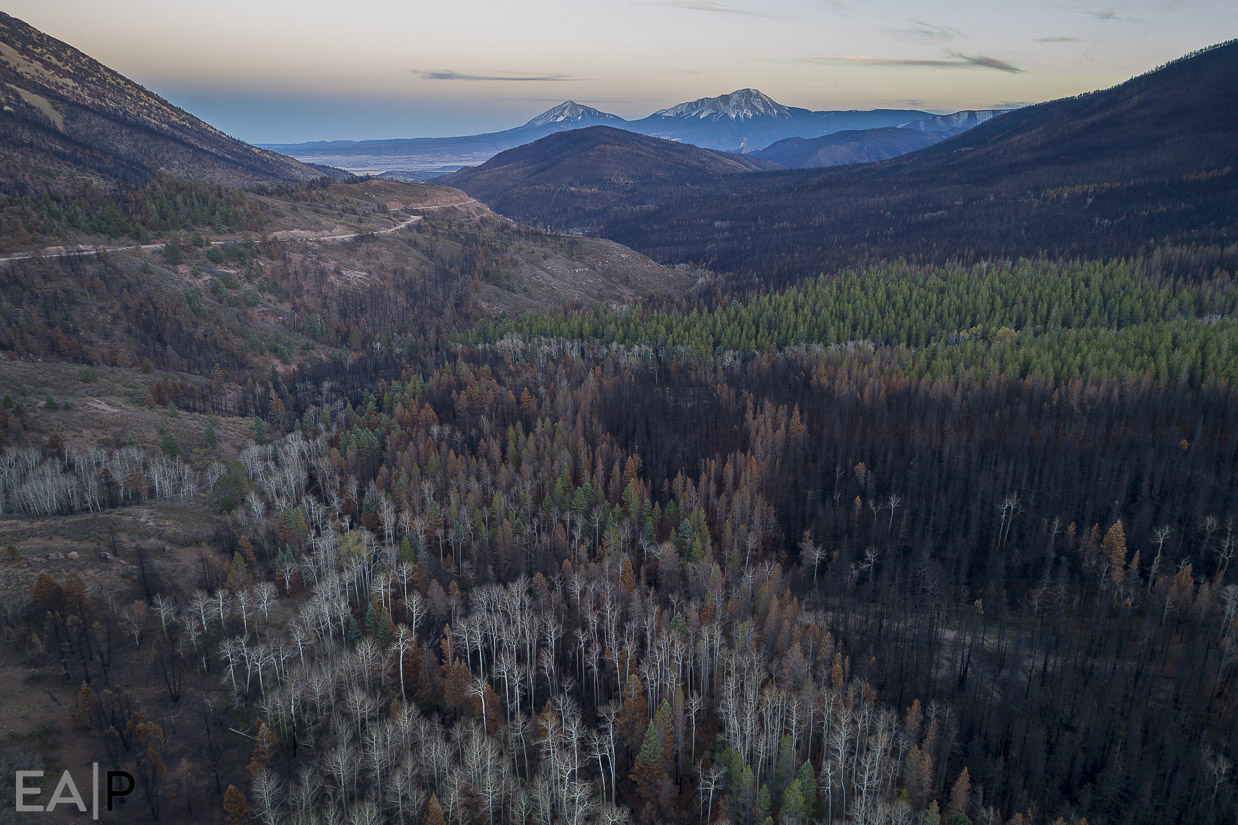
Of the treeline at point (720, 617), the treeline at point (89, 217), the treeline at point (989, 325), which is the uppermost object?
the treeline at point (89, 217)

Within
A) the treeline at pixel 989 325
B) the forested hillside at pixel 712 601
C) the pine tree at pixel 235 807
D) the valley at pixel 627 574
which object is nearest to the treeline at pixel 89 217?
the valley at pixel 627 574

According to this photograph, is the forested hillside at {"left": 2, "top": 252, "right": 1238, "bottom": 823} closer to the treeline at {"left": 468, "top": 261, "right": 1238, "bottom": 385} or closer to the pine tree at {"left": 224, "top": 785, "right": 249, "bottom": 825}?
the pine tree at {"left": 224, "top": 785, "right": 249, "bottom": 825}

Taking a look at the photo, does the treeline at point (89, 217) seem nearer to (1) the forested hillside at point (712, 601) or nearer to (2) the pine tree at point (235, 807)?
(1) the forested hillside at point (712, 601)

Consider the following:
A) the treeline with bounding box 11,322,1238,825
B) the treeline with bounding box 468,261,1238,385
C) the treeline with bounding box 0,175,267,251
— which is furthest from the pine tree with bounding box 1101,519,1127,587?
the treeline with bounding box 0,175,267,251

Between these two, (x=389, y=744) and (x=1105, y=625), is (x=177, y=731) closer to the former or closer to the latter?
(x=389, y=744)

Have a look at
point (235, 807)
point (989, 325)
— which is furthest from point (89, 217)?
point (989, 325)

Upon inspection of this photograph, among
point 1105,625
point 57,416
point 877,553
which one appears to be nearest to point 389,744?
point 877,553

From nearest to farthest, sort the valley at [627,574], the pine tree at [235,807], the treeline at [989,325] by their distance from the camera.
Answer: the pine tree at [235,807] < the valley at [627,574] < the treeline at [989,325]

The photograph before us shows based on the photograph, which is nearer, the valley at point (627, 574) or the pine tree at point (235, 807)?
the pine tree at point (235, 807)
